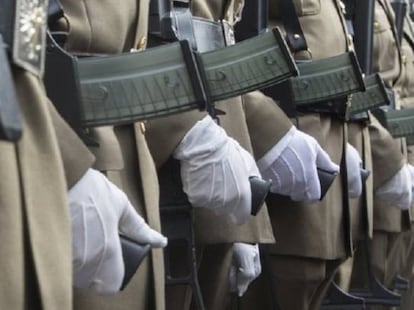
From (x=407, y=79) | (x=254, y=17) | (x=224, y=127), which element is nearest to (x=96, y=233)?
(x=224, y=127)

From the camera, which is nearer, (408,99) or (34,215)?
(34,215)

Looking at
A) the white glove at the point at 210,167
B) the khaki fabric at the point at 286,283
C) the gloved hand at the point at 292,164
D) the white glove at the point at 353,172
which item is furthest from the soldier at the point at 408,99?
the white glove at the point at 210,167

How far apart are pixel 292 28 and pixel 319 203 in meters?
0.49

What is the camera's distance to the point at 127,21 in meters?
2.21

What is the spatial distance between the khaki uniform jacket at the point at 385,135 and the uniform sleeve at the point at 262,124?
1.30 meters

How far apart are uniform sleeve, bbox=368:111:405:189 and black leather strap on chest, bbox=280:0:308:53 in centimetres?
94

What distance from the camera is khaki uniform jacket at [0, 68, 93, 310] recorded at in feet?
5.09

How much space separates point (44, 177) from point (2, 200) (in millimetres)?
94

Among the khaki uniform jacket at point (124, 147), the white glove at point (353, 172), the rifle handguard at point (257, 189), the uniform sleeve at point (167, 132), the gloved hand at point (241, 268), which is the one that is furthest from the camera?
the white glove at point (353, 172)

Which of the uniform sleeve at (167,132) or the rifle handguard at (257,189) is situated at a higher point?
the uniform sleeve at (167,132)

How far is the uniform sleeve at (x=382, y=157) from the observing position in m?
4.41

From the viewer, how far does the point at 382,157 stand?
14.5 feet

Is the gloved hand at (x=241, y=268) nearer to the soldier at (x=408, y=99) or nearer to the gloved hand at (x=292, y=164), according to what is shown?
the gloved hand at (x=292, y=164)

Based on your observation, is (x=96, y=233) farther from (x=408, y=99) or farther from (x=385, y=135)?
(x=408, y=99)
